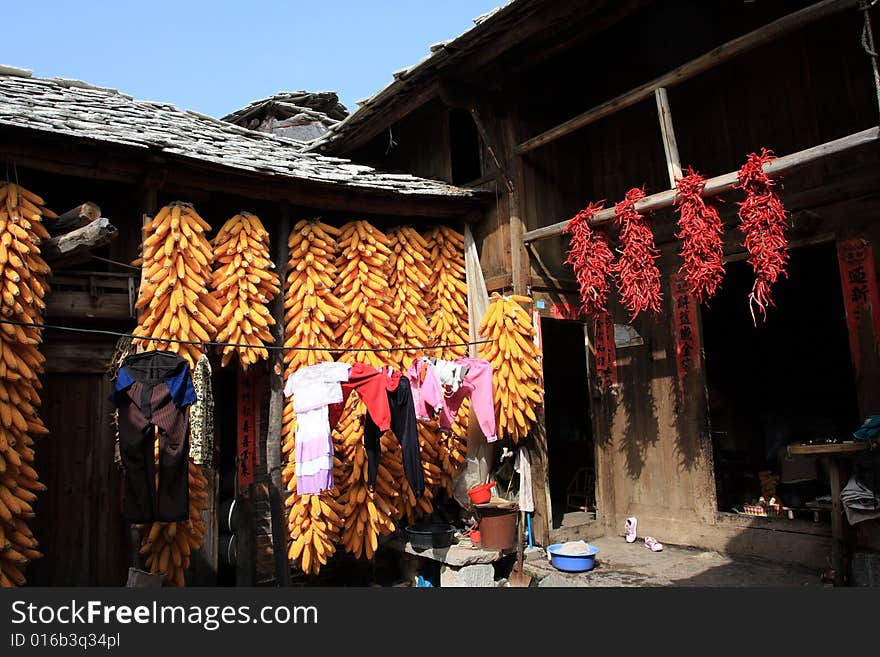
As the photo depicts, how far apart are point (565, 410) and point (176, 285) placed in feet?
23.8

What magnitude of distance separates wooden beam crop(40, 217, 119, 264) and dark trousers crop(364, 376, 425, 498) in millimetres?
2860

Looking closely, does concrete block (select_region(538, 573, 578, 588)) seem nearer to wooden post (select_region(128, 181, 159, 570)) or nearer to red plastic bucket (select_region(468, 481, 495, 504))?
red plastic bucket (select_region(468, 481, 495, 504))

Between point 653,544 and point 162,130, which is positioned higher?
point 162,130

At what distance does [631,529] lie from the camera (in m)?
7.20

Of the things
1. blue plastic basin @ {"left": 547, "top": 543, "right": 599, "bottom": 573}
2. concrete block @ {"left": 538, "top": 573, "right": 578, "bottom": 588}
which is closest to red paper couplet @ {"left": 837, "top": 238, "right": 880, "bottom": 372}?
blue plastic basin @ {"left": 547, "top": 543, "right": 599, "bottom": 573}

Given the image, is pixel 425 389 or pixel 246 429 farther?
pixel 246 429

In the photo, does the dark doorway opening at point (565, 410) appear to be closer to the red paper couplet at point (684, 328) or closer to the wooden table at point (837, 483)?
the red paper couplet at point (684, 328)

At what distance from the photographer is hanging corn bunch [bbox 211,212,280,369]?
18.9 ft

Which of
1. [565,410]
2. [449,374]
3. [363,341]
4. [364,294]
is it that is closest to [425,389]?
[449,374]

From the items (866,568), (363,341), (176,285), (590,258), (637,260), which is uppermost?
(590,258)

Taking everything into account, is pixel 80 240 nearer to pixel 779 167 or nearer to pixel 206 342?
pixel 206 342

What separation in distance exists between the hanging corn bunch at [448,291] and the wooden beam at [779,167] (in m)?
1.36

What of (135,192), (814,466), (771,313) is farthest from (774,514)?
(135,192)

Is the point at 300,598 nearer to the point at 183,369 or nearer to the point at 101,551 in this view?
the point at 183,369
